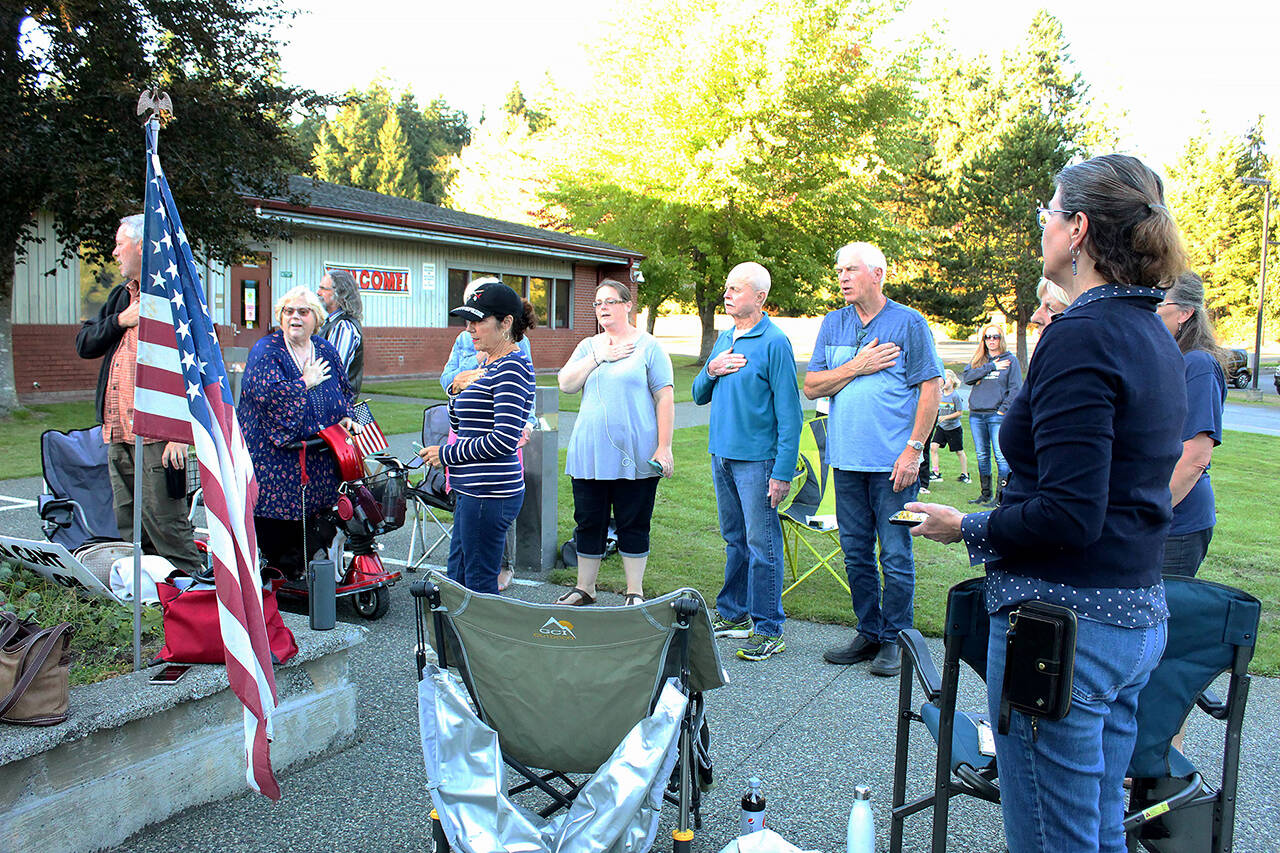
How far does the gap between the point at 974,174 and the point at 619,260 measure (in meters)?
19.7

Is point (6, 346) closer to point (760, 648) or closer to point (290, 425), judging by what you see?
point (290, 425)

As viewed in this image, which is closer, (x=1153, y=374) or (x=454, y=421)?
(x=1153, y=374)

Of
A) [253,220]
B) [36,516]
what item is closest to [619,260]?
[253,220]

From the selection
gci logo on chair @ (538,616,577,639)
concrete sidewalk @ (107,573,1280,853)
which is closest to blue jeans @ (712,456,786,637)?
concrete sidewalk @ (107,573,1280,853)

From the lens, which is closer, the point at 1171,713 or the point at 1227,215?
the point at 1171,713

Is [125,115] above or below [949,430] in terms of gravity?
above

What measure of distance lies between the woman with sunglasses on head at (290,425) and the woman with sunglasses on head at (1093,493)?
12.7ft

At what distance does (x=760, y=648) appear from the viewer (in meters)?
5.02

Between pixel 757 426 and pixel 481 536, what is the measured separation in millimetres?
1593

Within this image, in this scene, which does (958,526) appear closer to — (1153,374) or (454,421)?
(1153,374)

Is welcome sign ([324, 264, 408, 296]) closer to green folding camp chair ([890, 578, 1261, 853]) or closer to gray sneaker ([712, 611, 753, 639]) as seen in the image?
gray sneaker ([712, 611, 753, 639])

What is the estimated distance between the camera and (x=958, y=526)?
2143mm

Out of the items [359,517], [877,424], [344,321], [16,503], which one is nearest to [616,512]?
[359,517]

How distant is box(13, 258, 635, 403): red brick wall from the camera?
15820mm
